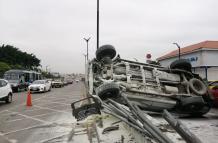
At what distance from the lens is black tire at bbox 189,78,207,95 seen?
11.3 meters

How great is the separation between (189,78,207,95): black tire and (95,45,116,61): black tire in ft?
10.4

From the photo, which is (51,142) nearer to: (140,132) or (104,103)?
(104,103)

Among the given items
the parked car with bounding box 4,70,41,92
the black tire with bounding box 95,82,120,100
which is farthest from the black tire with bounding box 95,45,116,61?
the parked car with bounding box 4,70,41,92

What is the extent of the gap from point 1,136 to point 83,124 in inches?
95.9

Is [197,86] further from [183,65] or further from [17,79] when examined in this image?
[17,79]

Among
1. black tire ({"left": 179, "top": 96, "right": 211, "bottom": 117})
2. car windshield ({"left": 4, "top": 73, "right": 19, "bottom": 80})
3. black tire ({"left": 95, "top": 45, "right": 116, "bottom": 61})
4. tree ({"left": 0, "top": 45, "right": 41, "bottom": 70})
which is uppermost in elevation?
tree ({"left": 0, "top": 45, "right": 41, "bottom": 70})

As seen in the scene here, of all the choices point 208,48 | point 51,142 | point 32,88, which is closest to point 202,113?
point 51,142

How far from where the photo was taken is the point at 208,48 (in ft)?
125

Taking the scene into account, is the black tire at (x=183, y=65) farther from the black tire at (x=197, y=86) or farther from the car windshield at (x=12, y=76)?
the car windshield at (x=12, y=76)

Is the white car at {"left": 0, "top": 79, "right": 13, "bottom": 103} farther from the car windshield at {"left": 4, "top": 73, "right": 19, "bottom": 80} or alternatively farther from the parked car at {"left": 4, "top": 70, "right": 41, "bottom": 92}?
the car windshield at {"left": 4, "top": 73, "right": 19, "bottom": 80}

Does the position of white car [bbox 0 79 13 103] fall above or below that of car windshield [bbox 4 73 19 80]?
below

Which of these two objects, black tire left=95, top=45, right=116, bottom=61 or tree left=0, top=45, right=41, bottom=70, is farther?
tree left=0, top=45, right=41, bottom=70

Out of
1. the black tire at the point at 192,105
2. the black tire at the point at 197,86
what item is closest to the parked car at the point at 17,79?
the black tire at the point at 197,86

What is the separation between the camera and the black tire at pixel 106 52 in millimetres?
12109
